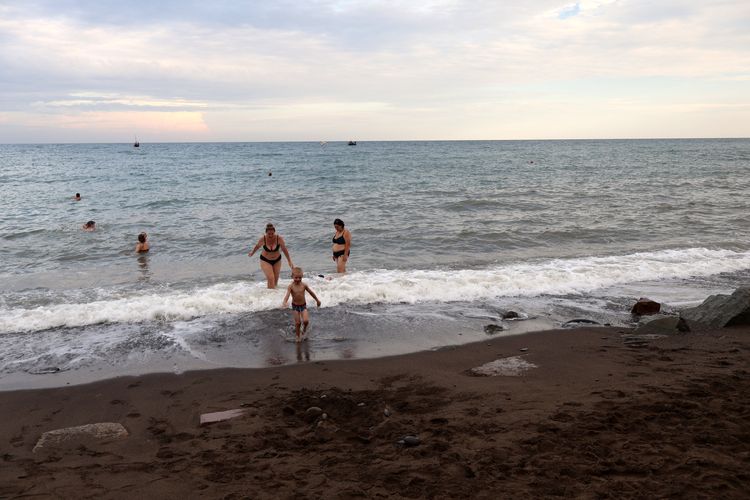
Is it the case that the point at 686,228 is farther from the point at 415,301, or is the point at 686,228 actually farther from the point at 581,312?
the point at 415,301

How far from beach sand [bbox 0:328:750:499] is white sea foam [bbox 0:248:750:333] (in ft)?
10.3

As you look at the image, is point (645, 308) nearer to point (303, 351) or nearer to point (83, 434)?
point (303, 351)

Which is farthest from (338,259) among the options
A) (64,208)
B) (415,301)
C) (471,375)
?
(64,208)

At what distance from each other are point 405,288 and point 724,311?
5.71 meters

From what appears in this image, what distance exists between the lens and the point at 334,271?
1330 centimetres

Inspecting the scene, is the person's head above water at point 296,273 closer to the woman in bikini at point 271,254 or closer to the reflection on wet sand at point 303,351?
the reflection on wet sand at point 303,351

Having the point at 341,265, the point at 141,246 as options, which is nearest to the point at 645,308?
the point at 341,265

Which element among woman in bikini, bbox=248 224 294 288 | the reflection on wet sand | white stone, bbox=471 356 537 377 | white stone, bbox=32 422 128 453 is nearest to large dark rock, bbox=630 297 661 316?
white stone, bbox=471 356 537 377

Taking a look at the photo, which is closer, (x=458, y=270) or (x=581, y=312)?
(x=581, y=312)

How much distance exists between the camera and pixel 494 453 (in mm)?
4418

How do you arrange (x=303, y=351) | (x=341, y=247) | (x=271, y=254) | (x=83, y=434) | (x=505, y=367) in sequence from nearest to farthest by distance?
(x=83, y=434) < (x=505, y=367) < (x=303, y=351) < (x=271, y=254) < (x=341, y=247)

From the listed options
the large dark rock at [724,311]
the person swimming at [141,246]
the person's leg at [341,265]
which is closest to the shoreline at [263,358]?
the large dark rock at [724,311]

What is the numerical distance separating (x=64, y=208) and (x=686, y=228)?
26.3m

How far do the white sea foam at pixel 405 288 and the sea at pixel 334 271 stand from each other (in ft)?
0.15
